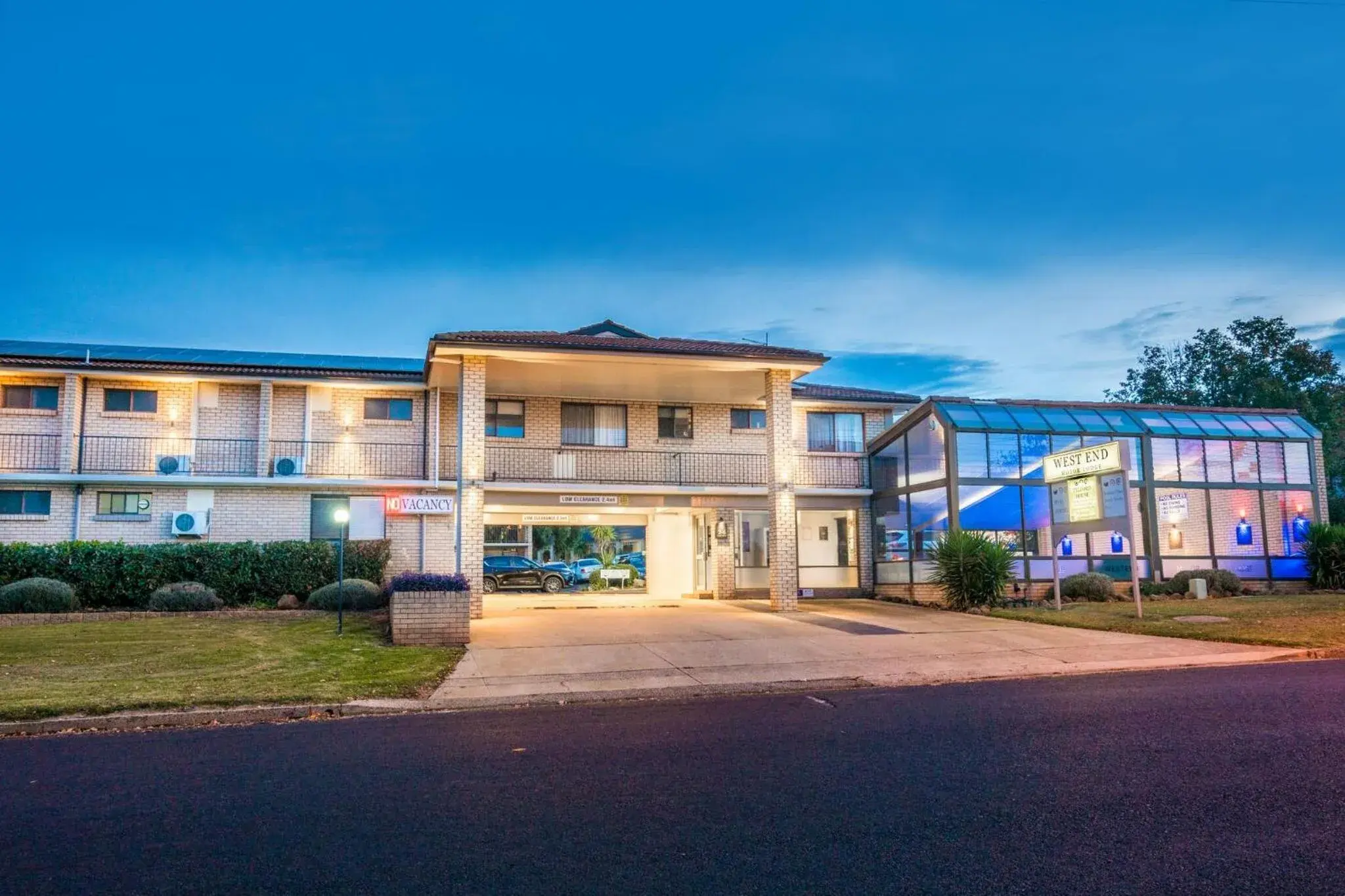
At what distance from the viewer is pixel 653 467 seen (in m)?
25.3

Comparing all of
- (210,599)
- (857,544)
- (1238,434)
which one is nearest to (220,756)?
(210,599)

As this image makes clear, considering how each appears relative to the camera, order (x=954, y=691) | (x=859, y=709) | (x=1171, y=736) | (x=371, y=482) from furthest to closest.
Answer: (x=371, y=482) → (x=954, y=691) → (x=859, y=709) → (x=1171, y=736)

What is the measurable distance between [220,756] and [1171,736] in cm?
720

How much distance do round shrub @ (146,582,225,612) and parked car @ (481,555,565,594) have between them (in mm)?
13424

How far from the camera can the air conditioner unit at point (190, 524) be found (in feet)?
72.3

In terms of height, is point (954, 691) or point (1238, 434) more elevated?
point (1238, 434)

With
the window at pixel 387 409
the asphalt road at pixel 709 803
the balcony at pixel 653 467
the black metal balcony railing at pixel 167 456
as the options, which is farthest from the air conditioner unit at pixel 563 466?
the asphalt road at pixel 709 803

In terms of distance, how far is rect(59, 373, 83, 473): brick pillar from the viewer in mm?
22062

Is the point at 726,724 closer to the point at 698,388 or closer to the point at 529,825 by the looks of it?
the point at 529,825

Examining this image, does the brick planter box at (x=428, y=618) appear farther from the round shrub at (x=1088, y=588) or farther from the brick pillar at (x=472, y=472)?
the round shrub at (x=1088, y=588)

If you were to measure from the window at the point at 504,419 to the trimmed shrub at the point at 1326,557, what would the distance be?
20876 millimetres

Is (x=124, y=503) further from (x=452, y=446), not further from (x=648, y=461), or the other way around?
(x=648, y=461)

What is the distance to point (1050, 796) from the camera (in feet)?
17.6

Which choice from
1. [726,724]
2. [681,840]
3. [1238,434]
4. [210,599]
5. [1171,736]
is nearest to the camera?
[681,840]
